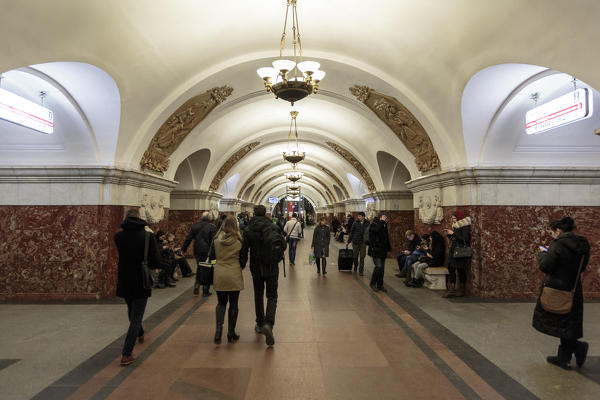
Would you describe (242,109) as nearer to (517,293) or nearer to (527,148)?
(527,148)

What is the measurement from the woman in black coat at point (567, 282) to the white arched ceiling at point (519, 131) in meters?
3.35

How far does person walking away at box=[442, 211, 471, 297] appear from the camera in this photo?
6555 mm

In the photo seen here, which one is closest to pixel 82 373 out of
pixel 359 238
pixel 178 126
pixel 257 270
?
pixel 257 270

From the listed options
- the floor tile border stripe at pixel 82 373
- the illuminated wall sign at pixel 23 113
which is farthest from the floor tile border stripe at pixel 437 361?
the illuminated wall sign at pixel 23 113

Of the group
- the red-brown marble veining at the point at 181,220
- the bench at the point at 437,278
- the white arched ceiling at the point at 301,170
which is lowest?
the bench at the point at 437,278

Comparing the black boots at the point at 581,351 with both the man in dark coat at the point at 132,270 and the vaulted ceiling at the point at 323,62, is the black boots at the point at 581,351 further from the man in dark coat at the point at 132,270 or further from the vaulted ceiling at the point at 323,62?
the man in dark coat at the point at 132,270

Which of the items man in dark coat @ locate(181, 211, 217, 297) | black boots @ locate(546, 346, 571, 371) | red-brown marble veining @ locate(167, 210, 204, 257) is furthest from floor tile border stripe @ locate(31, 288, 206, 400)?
red-brown marble veining @ locate(167, 210, 204, 257)

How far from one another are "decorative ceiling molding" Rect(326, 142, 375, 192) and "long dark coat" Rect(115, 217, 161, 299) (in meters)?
10.5

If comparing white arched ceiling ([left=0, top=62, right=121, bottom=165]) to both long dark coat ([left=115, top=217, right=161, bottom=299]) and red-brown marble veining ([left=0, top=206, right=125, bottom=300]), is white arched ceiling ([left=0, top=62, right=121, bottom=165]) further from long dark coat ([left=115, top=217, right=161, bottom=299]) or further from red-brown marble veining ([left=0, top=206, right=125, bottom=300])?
long dark coat ([left=115, top=217, right=161, bottom=299])

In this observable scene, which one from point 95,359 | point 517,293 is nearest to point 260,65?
point 95,359

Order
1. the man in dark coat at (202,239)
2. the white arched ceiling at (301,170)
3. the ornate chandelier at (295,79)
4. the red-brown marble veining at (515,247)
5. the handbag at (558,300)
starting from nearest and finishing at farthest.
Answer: the handbag at (558,300), the ornate chandelier at (295,79), the man in dark coat at (202,239), the red-brown marble veining at (515,247), the white arched ceiling at (301,170)

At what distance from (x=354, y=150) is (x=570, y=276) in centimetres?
979

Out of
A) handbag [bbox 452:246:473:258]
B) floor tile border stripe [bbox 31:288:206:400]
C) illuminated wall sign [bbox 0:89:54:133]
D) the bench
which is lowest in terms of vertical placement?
floor tile border stripe [bbox 31:288:206:400]

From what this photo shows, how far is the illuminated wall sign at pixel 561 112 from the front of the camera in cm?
486
